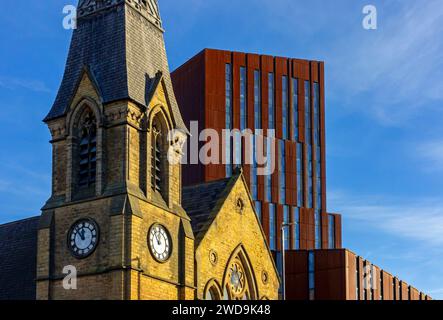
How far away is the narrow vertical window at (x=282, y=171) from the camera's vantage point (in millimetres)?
111562

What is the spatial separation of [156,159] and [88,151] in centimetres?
328

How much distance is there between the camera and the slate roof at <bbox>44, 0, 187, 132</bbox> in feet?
143

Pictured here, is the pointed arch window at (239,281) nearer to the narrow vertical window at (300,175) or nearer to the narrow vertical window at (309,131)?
the narrow vertical window at (300,175)

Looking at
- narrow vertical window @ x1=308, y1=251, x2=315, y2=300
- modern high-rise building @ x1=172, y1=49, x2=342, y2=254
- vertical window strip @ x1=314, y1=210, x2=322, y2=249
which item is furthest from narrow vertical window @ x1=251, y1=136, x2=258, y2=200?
narrow vertical window @ x1=308, y1=251, x2=315, y2=300

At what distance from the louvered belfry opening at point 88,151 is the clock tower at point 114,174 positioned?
0.05 metres

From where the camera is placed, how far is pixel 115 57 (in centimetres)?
4434

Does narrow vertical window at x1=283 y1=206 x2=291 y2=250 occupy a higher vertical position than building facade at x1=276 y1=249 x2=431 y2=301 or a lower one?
higher

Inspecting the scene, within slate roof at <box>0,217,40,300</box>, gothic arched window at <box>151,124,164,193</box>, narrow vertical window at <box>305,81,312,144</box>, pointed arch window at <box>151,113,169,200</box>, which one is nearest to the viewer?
gothic arched window at <box>151,124,164,193</box>

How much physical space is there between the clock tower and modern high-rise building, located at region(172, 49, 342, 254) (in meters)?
57.0


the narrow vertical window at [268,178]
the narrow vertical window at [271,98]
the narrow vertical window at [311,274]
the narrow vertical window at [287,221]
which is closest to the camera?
→ the narrow vertical window at [311,274]

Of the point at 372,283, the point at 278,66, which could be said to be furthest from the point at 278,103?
the point at 372,283

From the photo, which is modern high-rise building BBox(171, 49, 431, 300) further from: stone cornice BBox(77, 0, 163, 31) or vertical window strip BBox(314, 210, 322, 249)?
stone cornice BBox(77, 0, 163, 31)

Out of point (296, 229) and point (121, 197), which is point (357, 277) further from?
point (121, 197)

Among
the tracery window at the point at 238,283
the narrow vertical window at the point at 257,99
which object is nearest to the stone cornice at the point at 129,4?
the tracery window at the point at 238,283
